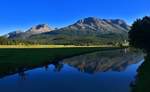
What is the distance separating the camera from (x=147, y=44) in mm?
85250

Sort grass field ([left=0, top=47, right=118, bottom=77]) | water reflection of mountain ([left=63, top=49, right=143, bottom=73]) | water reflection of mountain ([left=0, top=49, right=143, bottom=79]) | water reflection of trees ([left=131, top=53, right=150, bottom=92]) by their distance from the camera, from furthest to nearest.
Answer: water reflection of mountain ([left=63, top=49, right=143, bottom=73]), grass field ([left=0, top=47, right=118, bottom=77]), water reflection of mountain ([left=0, top=49, right=143, bottom=79]), water reflection of trees ([left=131, top=53, right=150, bottom=92])

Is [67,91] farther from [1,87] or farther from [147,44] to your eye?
[147,44]

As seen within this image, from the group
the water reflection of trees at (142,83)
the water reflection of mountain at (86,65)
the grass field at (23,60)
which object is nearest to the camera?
the water reflection of trees at (142,83)

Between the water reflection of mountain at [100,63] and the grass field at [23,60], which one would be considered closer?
the grass field at [23,60]

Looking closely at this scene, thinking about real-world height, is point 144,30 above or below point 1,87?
above

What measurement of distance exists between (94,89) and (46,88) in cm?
553

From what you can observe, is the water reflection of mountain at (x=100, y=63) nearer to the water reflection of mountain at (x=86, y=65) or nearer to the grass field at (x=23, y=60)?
the water reflection of mountain at (x=86, y=65)

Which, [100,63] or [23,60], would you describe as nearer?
[23,60]

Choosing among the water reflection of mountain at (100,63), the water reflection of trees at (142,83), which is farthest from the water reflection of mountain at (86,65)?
the water reflection of trees at (142,83)

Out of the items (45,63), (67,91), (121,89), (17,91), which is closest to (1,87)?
(17,91)

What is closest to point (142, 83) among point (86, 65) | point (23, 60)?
point (86, 65)

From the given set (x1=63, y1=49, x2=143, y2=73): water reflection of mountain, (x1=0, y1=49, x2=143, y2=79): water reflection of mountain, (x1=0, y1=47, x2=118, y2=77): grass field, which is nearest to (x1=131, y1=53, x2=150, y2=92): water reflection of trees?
(x1=0, y1=49, x2=143, y2=79): water reflection of mountain

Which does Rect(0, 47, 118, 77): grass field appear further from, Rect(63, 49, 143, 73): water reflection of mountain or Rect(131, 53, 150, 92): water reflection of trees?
Rect(131, 53, 150, 92): water reflection of trees

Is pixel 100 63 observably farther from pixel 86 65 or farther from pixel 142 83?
pixel 142 83
